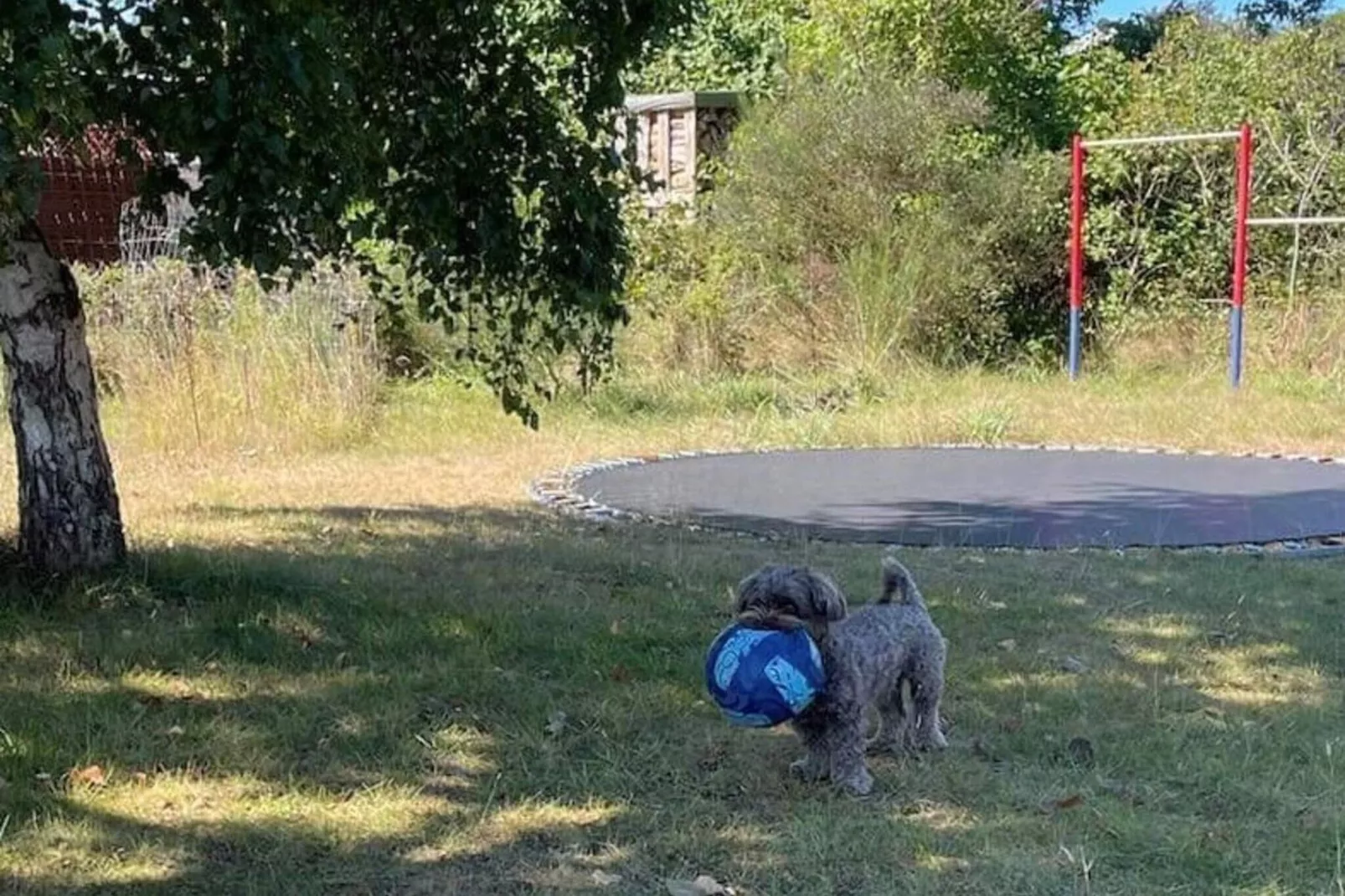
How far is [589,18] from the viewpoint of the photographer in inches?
155

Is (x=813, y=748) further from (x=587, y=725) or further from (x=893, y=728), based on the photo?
(x=587, y=725)

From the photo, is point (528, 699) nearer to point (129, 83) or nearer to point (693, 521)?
point (129, 83)

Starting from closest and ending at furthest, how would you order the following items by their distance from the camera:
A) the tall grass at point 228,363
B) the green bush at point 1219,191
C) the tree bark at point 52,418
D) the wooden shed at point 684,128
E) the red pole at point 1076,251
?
the tree bark at point 52,418 < the tall grass at point 228,363 < the red pole at point 1076,251 < the green bush at point 1219,191 < the wooden shed at point 684,128

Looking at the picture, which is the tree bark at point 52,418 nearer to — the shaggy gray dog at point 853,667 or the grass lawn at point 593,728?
the grass lawn at point 593,728

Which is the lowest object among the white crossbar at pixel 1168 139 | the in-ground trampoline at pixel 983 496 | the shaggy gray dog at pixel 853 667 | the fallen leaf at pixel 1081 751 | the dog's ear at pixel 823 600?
the fallen leaf at pixel 1081 751

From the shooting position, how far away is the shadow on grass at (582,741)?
277 cm

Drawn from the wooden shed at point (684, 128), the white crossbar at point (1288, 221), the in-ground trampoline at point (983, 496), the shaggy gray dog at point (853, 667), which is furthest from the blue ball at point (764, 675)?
the wooden shed at point (684, 128)

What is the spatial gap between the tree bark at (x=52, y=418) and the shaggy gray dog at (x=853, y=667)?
223 cm

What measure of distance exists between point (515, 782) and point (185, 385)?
19.1ft

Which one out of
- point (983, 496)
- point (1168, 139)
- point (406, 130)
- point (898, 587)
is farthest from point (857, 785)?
point (1168, 139)

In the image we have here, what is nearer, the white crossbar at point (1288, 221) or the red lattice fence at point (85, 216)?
the white crossbar at point (1288, 221)

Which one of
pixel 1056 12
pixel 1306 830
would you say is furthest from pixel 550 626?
pixel 1056 12

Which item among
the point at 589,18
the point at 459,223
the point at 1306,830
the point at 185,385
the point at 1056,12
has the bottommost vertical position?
the point at 1306,830

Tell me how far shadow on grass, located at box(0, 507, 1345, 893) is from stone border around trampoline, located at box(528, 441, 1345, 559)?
69cm
